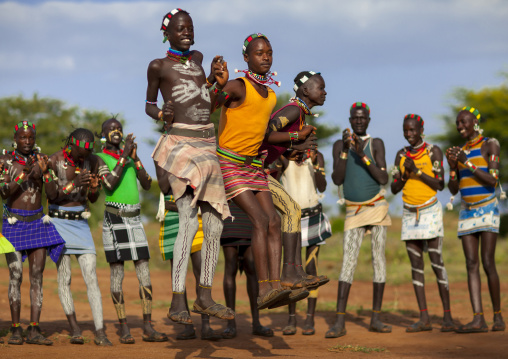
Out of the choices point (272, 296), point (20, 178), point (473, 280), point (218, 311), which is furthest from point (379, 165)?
point (20, 178)

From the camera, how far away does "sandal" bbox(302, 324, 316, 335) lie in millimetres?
9289

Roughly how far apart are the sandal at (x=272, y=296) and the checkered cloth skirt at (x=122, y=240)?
9.67 feet

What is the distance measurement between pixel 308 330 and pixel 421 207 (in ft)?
7.65

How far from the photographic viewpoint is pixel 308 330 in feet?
30.6

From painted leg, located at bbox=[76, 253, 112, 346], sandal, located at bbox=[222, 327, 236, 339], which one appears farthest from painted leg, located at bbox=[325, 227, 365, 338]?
painted leg, located at bbox=[76, 253, 112, 346]

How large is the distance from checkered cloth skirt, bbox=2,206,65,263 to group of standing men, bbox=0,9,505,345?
0.01 meters

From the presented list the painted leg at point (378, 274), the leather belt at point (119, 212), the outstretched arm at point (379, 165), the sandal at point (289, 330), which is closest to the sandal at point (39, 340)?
the leather belt at point (119, 212)

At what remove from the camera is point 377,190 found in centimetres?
951

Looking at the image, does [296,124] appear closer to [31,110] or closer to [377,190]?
[377,190]

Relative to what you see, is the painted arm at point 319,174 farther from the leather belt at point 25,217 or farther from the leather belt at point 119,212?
the leather belt at point 25,217

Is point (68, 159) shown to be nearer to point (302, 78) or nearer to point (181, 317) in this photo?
point (302, 78)

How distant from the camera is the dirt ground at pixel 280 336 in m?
7.62

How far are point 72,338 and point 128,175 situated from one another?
2.12m

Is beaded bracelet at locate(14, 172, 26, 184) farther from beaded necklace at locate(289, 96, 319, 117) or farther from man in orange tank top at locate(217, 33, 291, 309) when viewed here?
beaded necklace at locate(289, 96, 319, 117)
